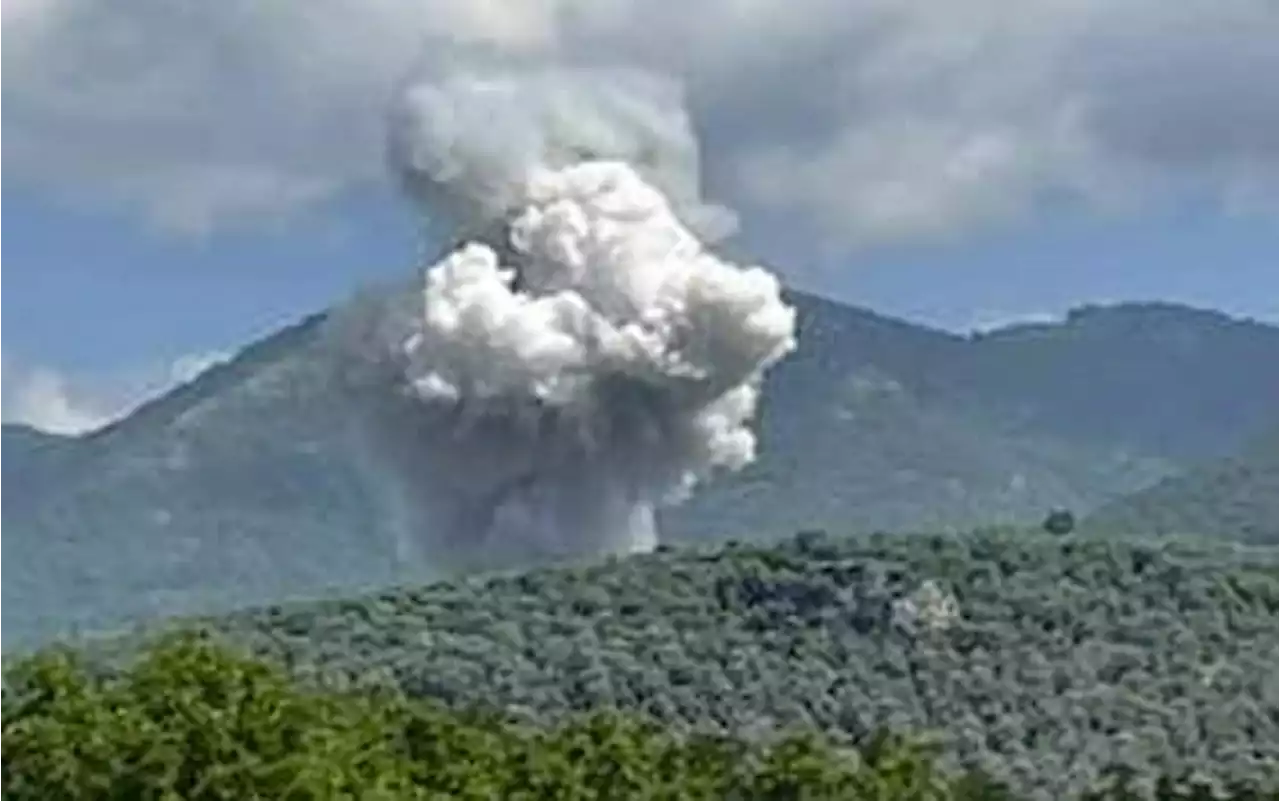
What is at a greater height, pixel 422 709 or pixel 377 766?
pixel 422 709

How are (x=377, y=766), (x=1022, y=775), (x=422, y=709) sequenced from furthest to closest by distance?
1. (x=1022, y=775)
2. (x=422, y=709)
3. (x=377, y=766)

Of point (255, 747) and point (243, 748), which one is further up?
point (255, 747)

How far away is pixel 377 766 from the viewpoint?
6794cm

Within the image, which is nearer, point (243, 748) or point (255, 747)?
point (243, 748)

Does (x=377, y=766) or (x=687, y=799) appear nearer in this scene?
(x=377, y=766)

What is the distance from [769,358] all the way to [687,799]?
289ft

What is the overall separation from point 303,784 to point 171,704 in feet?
12.1

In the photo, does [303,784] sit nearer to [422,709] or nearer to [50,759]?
[50,759]

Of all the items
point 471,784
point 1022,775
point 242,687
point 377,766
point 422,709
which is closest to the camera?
point 242,687

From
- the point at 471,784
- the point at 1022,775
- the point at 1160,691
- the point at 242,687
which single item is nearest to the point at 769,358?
the point at 1022,775

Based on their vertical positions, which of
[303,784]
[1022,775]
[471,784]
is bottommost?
[303,784]

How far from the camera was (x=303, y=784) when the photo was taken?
54875 mm

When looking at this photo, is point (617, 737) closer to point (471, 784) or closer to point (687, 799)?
point (687, 799)

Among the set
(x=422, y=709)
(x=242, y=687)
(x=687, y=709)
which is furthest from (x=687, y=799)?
(x=687, y=709)
